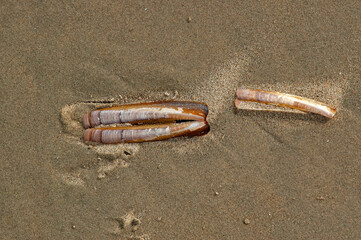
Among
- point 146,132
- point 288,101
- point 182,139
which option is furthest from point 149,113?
point 288,101

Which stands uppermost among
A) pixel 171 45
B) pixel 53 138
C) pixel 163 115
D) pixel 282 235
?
pixel 171 45

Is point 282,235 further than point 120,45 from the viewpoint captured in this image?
No

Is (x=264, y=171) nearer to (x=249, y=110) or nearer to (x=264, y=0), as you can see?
(x=249, y=110)

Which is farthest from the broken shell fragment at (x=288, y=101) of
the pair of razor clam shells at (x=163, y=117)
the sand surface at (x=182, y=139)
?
the sand surface at (x=182, y=139)

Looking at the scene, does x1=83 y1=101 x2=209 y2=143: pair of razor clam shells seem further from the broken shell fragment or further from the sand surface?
the broken shell fragment

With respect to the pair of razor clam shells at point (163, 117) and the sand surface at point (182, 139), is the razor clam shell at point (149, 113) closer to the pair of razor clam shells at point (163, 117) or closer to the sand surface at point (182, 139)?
the pair of razor clam shells at point (163, 117)

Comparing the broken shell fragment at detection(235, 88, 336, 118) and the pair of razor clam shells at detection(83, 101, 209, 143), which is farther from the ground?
the broken shell fragment at detection(235, 88, 336, 118)

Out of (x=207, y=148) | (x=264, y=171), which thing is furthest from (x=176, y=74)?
(x=264, y=171)

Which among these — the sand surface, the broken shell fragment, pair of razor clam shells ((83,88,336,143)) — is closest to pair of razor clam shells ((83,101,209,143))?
pair of razor clam shells ((83,88,336,143))
